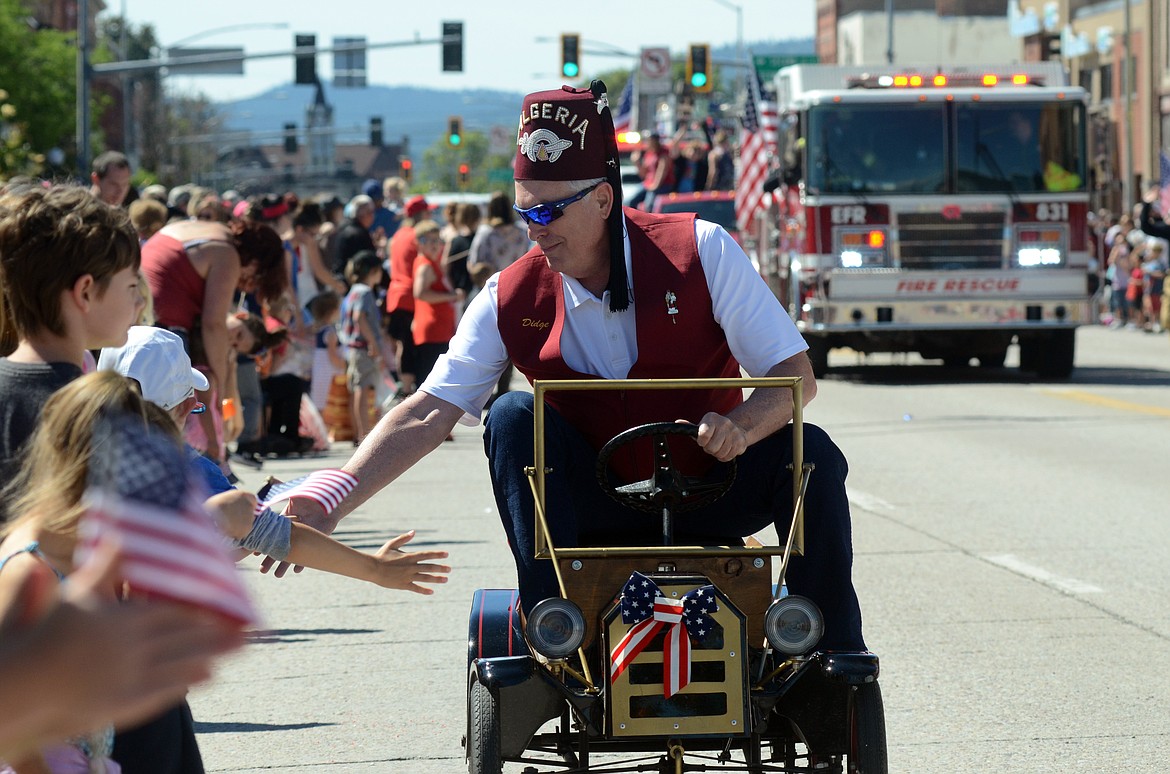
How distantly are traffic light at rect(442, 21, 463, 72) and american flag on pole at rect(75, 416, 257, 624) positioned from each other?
120 feet

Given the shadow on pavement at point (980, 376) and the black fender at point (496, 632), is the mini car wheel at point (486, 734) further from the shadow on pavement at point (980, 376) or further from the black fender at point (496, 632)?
the shadow on pavement at point (980, 376)

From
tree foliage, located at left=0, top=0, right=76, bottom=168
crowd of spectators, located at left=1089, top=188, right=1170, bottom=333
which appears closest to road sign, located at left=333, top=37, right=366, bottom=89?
tree foliage, located at left=0, top=0, right=76, bottom=168

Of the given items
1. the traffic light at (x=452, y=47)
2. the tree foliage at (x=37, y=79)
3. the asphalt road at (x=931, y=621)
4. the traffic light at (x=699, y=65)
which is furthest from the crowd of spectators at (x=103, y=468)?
the tree foliage at (x=37, y=79)

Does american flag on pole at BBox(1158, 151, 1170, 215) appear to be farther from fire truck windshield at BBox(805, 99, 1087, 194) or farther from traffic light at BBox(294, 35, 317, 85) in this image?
traffic light at BBox(294, 35, 317, 85)

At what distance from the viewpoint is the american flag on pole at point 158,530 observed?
4.18 feet

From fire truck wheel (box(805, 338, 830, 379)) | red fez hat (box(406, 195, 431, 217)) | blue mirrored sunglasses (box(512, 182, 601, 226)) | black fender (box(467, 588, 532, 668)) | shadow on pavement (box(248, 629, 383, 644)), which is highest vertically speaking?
red fez hat (box(406, 195, 431, 217))

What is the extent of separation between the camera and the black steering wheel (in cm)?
389

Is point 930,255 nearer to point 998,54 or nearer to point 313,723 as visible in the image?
point 313,723

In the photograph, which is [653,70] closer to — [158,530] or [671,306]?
[671,306]

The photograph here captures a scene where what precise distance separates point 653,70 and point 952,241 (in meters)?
31.6

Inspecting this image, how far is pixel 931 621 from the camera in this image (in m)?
6.86

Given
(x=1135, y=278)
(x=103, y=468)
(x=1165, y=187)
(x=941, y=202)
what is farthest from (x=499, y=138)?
(x=103, y=468)

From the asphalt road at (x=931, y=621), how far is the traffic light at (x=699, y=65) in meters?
26.0

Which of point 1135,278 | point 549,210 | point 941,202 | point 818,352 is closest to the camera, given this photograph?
point 549,210
